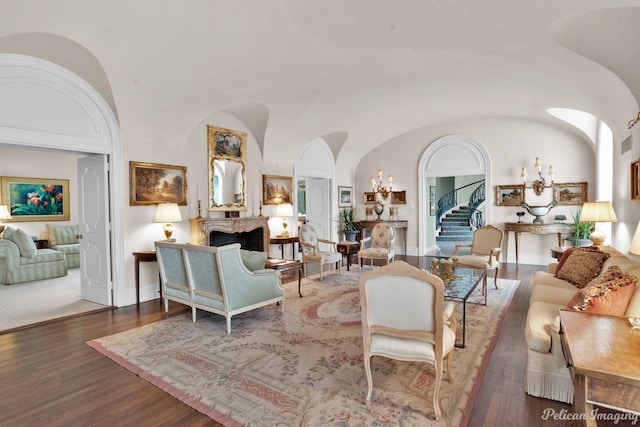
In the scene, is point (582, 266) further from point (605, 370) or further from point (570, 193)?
point (570, 193)

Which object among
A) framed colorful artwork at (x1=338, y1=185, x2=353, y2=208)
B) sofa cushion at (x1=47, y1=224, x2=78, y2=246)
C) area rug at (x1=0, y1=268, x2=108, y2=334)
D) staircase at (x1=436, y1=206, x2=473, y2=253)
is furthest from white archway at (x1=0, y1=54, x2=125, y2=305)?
staircase at (x1=436, y1=206, x2=473, y2=253)

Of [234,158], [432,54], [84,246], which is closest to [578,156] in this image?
[432,54]

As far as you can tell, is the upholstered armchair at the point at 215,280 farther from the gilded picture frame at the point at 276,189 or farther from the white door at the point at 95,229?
the gilded picture frame at the point at 276,189

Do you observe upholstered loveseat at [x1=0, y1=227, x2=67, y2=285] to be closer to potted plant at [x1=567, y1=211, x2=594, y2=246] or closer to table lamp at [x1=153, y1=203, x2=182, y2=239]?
table lamp at [x1=153, y1=203, x2=182, y2=239]

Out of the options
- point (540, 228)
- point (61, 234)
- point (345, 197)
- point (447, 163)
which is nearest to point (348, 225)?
point (345, 197)

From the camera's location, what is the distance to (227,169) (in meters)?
6.47

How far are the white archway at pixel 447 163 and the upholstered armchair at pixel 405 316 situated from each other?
22.5 feet

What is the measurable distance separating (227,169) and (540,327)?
5.37 meters

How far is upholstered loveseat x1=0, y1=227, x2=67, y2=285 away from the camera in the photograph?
6.07m

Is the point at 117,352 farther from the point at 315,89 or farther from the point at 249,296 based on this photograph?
the point at 315,89

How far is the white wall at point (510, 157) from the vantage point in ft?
24.4

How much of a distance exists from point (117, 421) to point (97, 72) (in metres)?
3.84

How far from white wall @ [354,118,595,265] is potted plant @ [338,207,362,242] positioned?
1269 millimetres

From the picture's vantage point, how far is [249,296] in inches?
154
